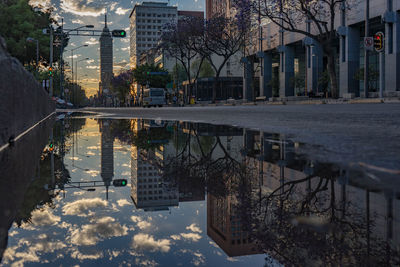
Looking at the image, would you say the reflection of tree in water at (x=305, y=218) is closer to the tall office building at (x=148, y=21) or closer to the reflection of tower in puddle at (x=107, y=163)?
the reflection of tower in puddle at (x=107, y=163)

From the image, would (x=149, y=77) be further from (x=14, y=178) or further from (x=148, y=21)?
(x=148, y=21)

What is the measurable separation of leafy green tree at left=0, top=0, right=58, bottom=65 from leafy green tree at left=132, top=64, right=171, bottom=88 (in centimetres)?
4122

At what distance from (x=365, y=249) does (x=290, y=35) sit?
5436cm

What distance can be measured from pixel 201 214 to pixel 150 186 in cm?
88

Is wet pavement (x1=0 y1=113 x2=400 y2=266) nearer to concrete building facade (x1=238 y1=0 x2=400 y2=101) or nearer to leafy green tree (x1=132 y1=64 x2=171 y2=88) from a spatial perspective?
concrete building facade (x1=238 y1=0 x2=400 y2=101)

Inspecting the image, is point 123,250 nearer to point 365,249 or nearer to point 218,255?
point 218,255

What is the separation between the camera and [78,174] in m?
3.65

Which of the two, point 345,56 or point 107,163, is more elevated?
point 345,56

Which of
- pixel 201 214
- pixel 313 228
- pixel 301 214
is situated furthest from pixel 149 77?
pixel 313 228

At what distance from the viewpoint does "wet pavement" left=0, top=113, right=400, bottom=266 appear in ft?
5.32

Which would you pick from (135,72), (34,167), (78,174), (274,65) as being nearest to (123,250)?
(78,174)

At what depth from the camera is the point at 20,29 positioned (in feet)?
157

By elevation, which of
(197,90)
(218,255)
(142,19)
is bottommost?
(218,255)

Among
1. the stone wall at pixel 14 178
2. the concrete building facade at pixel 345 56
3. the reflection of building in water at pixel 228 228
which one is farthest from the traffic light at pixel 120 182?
the concrete building facade at pixel 345 56
